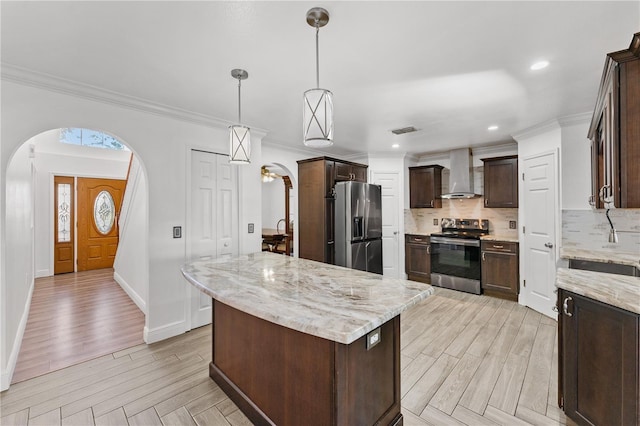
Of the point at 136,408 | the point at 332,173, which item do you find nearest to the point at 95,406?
the point at 136,408

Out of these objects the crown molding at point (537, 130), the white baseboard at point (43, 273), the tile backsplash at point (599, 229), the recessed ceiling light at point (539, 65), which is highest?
the recessed ceiling light at point (539, 65)

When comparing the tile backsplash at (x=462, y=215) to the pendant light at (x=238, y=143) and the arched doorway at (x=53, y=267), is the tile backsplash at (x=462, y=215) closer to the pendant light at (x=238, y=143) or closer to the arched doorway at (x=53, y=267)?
the pendant light at (x=238, y=143)

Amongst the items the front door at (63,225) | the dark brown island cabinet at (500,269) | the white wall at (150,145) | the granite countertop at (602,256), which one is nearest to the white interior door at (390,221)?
the dark brown island cabinet at (500,269)

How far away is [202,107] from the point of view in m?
3.01

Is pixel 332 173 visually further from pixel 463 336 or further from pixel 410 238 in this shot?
pixel 463 336

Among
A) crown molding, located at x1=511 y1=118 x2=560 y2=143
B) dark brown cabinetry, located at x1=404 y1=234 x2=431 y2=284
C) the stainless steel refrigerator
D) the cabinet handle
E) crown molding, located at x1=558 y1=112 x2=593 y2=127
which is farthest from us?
dark brown cabinetry, located at x1=404 y1=234 x2=431 y2=284

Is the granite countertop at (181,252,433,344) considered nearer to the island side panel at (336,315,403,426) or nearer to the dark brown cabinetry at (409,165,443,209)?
the island side panel at (336,315,403,426)

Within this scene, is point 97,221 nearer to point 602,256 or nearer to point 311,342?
point 311,342

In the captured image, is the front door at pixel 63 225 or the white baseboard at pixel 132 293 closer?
the white baseboard at pixel 132 293

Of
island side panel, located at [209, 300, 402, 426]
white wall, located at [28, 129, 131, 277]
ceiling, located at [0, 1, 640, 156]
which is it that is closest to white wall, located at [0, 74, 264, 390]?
ceiling, located at [0, 1, 640, 156]

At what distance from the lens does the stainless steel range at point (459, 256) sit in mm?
4523

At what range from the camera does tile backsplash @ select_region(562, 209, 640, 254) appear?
120 inches

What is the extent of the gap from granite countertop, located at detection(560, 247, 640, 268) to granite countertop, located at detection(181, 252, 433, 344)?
2.20 meters

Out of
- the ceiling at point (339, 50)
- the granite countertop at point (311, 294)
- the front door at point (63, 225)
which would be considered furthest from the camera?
the front door at point (63, 225)
